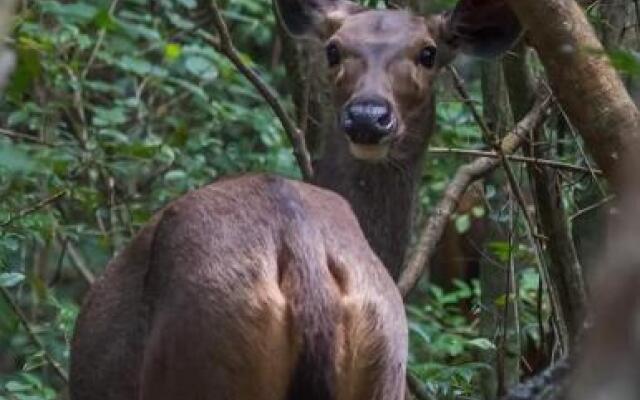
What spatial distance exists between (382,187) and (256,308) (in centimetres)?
212

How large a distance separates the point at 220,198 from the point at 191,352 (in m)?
0.52

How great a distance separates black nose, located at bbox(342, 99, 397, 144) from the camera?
5648 millimetres

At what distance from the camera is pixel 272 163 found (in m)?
7.95

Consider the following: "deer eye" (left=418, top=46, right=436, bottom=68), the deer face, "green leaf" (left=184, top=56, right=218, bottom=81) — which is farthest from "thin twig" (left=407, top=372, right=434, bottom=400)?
"green leaf" (left=184, top=56, right=218, bottom=81)

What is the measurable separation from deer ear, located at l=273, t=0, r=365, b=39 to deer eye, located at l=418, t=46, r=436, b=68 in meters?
0.44

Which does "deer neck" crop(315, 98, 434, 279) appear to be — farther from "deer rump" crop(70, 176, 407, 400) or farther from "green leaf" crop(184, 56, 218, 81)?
"green leaf" crop(184, 56, 218, 81)

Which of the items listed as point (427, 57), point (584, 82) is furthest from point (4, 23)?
point (427, 57)

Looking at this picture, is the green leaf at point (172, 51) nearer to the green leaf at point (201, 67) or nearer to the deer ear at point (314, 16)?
the green leaf at point (201, 67)

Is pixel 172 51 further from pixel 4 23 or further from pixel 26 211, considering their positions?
pixel 4 23

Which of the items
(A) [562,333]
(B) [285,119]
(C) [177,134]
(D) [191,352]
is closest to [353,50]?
(B) [285,119]

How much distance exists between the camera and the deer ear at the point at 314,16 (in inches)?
259

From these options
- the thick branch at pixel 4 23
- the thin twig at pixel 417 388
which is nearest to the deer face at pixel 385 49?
the thin twig at pixel 417 388

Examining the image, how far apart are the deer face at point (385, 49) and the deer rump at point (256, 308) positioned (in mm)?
1413

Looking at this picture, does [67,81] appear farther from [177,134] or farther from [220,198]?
[220,198]
